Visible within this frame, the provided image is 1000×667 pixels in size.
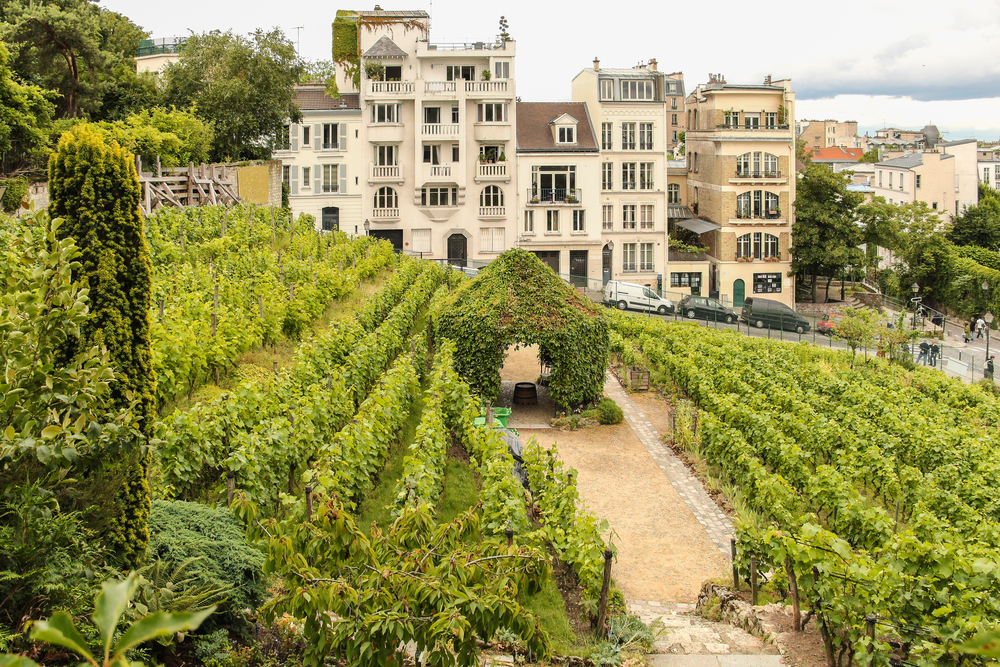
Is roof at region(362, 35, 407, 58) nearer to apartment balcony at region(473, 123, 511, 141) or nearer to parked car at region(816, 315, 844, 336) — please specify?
apartment balcony at region(473, 123, 511, 141)

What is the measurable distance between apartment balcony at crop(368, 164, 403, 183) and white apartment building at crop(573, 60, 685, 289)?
11503mm

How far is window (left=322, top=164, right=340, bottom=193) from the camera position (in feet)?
159

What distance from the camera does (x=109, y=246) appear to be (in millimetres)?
8305

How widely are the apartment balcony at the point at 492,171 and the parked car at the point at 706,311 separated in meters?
13.6

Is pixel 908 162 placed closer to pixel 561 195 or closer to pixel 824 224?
pixel 824 224

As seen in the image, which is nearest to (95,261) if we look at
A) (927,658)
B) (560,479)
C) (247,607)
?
(247,607)

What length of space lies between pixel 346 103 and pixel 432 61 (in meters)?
6.01

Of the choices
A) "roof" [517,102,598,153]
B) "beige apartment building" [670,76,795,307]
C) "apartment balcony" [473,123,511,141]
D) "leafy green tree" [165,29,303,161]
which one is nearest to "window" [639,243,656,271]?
"beige apartment building" [670,76,795,307]

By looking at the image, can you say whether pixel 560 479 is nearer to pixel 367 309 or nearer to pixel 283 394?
pixel 283 394

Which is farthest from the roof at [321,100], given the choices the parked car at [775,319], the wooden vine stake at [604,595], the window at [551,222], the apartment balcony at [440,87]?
the wooden vine stake at [604,595]

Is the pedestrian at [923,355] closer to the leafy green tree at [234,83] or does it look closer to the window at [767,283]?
the window at [767,283]

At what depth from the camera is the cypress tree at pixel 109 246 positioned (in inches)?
321

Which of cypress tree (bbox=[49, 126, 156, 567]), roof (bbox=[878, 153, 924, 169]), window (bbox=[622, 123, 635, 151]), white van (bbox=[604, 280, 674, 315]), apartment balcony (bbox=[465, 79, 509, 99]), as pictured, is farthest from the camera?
roof (bbox=[878, 153, 924, 169])

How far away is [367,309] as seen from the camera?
2225 cm
